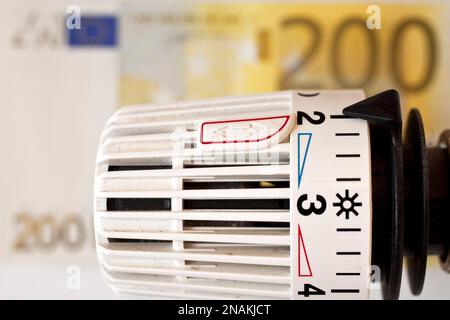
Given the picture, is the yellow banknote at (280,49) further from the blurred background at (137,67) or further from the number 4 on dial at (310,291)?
the number 4 on dial at (310,291)

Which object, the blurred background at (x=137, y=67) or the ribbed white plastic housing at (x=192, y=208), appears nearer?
the ribbed white plastic housing at (x=192, y=208)

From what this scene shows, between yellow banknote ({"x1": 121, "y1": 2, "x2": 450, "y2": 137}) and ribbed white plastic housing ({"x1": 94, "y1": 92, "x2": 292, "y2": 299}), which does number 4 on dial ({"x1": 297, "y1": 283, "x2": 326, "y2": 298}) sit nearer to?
ribbed white plastic housing ({"x1": 94, "y1": 92, "x2": 292, "y2": 299})

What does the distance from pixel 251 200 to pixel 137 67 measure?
397 millimetres

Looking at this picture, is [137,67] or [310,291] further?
[137,67]

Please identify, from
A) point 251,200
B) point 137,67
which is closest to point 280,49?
point 137,67

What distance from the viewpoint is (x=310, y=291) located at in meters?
0.42

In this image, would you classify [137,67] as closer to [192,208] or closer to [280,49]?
[280,49]

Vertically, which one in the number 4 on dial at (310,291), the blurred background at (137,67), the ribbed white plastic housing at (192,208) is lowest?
the number 4 on dial at (310,291)

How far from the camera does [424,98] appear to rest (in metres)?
0.76

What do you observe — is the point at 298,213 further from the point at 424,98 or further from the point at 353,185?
the point at 424,98

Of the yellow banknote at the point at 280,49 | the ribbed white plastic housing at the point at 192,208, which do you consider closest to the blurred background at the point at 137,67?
the yellow banknote at the point at 280,49

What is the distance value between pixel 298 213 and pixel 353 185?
40 millimetres

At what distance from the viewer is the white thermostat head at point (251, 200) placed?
15.7 inches

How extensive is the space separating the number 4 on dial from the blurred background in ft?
1.28
